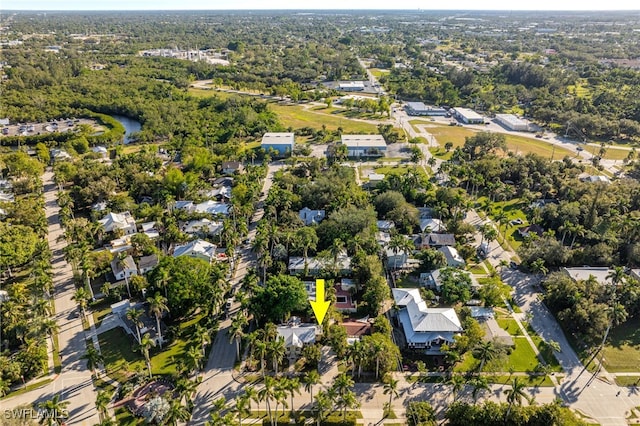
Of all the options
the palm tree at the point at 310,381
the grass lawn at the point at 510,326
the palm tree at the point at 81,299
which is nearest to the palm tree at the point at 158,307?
the palm tree at the point at 81,299

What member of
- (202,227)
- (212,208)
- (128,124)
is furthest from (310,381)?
A: (128,124)

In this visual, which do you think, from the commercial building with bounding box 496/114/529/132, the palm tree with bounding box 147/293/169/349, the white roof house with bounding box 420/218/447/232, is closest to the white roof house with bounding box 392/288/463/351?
the white roof house with bounding box 420/218/447/232

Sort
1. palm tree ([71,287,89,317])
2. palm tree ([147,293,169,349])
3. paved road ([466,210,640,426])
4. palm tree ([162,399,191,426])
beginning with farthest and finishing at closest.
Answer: palm tree ([71,287,89,317])
palm tree ([147,293,169,349])
paved road ([466,210,640,426])
palm tree ([162,399,191,426])

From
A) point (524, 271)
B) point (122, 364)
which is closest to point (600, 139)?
point (524, 271)

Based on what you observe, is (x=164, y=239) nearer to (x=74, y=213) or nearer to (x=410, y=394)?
(x=74, y=213)

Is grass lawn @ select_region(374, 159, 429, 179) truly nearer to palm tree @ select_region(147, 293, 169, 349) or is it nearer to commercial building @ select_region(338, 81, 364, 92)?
palm tree @ select_region(147, 293, 169, 349)

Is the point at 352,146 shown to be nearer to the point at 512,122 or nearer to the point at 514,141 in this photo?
the point at 514,141
